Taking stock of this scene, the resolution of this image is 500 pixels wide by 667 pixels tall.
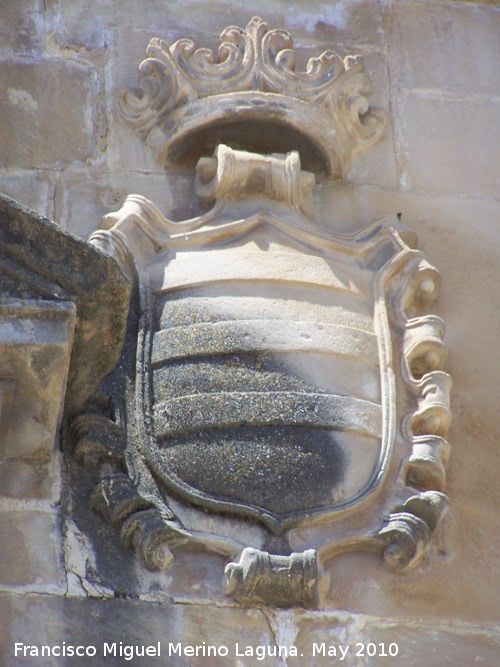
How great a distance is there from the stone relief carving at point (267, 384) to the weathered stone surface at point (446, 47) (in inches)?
25.2

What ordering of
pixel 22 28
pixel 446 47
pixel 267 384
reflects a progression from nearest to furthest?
pixel 267 384, pixel 22 28, pixel 446 47

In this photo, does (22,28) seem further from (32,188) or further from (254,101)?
(254,101)

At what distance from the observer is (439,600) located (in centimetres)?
363

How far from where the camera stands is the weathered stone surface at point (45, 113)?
4.42m

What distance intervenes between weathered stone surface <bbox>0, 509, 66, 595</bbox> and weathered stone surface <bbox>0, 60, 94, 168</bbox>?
1.33m

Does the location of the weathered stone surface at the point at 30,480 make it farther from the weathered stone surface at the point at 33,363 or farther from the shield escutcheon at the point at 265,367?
the shield escutcheon at the point at 265,367

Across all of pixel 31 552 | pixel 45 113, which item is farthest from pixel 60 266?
pixel 45 113

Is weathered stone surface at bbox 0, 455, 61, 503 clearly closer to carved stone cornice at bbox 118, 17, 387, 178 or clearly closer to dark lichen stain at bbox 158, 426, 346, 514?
dark lichen stain at bbox 158, 426, 346, 514

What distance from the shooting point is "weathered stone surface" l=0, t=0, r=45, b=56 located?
467 cm

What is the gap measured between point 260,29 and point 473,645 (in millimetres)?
2217

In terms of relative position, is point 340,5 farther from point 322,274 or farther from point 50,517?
point 50,517

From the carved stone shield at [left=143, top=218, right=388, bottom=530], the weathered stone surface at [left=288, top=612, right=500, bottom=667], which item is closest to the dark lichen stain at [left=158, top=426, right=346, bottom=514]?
the carved stone shield at [left=143, top=218, right=388, bottom=530]

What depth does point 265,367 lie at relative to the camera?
377 centimetres

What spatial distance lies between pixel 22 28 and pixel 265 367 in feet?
5.52
